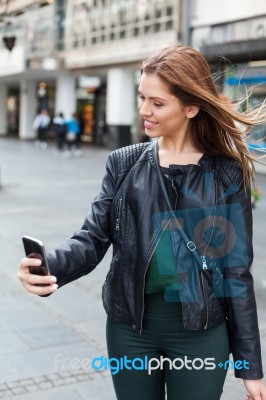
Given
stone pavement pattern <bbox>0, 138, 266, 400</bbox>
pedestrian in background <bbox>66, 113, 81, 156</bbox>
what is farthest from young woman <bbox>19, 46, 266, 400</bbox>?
pedestrian in background <bbox>66, 113, 81, 156</bbox>

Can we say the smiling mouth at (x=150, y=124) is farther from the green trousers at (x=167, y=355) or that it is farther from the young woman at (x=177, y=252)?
the green trousers at (x=167, y=355)

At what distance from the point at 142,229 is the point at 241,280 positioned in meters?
0.37

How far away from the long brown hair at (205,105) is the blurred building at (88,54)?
2024 centimetres

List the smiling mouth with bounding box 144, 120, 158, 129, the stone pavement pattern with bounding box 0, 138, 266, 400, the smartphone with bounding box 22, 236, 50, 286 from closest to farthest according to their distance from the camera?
the smartphone with bounding box 22, 236, 50, 286 → the smiling mouth with bounding box 144, 120, 158, 129 → the stone pavement pattern with bounding box 0, 138, 266, 400

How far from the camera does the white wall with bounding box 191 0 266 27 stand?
59.4ft

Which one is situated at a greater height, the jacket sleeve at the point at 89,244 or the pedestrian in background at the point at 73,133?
the jacket sleeve at the point at 89,244

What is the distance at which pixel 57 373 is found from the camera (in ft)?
13.1

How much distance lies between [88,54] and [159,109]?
27851mm

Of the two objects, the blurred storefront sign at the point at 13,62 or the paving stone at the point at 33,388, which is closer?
the paving stone at the point at 33,388

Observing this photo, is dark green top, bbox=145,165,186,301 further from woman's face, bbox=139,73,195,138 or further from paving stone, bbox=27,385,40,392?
paving stone, bbox=27,385,40,392

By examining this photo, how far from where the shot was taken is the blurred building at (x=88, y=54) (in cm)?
2488

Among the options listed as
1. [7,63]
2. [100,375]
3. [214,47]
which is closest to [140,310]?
[100,375]

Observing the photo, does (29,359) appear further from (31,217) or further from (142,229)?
(31,217)
